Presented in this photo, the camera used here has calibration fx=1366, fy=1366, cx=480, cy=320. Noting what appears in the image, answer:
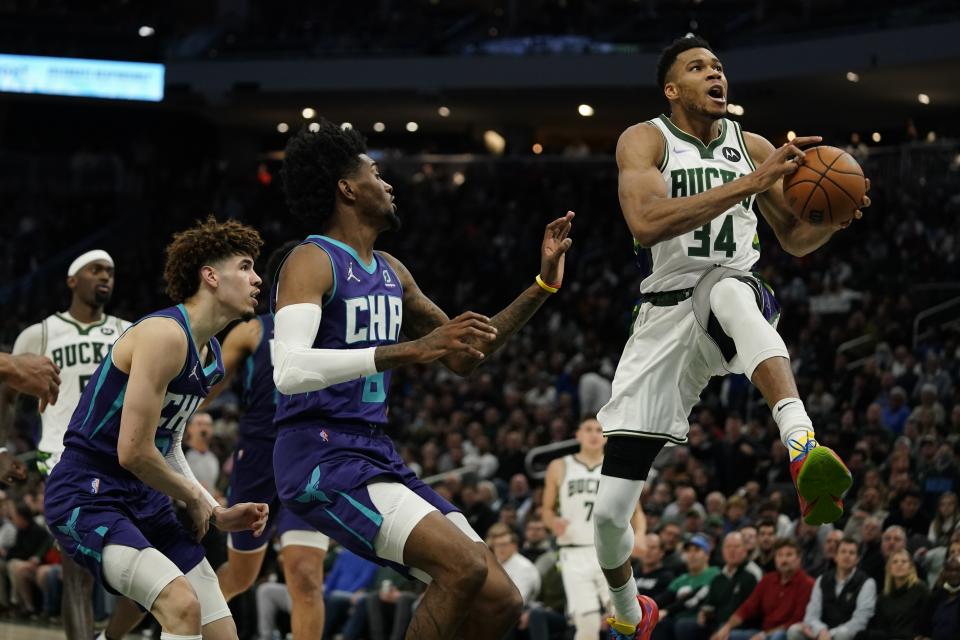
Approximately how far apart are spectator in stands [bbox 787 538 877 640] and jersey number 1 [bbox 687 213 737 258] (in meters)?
4.66

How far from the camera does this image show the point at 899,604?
9930 millimetres

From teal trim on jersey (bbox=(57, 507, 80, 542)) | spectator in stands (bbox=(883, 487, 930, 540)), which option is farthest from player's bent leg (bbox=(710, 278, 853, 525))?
spectator in stands (bbox=(883, 487, 930, 540))

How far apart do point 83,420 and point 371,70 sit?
23.6 meters

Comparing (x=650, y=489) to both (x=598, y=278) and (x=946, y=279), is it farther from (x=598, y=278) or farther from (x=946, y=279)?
(x=598, y=278)

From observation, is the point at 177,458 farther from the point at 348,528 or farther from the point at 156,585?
the point at 348,528

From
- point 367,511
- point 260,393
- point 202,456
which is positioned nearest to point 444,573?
point 367,511

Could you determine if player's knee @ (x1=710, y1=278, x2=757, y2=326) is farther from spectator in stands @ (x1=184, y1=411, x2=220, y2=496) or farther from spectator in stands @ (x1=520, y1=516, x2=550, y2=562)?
spectator in stands @ (x1=184, y1=411, x2=220, y2=496)

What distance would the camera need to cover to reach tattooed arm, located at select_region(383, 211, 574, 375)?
19.5 ft

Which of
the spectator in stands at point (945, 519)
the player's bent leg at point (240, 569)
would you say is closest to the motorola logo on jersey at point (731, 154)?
the player's bent leg at point (240, 569)

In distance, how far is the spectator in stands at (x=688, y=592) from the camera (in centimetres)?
1095

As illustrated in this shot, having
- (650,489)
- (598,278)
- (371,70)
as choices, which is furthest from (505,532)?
(371,70)

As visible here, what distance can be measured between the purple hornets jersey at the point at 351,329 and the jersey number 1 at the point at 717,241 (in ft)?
4.63

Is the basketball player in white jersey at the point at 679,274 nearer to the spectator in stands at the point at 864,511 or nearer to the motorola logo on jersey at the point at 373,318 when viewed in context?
the motorola logo on jersey at the point at 373,318

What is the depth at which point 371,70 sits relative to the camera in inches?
1137
